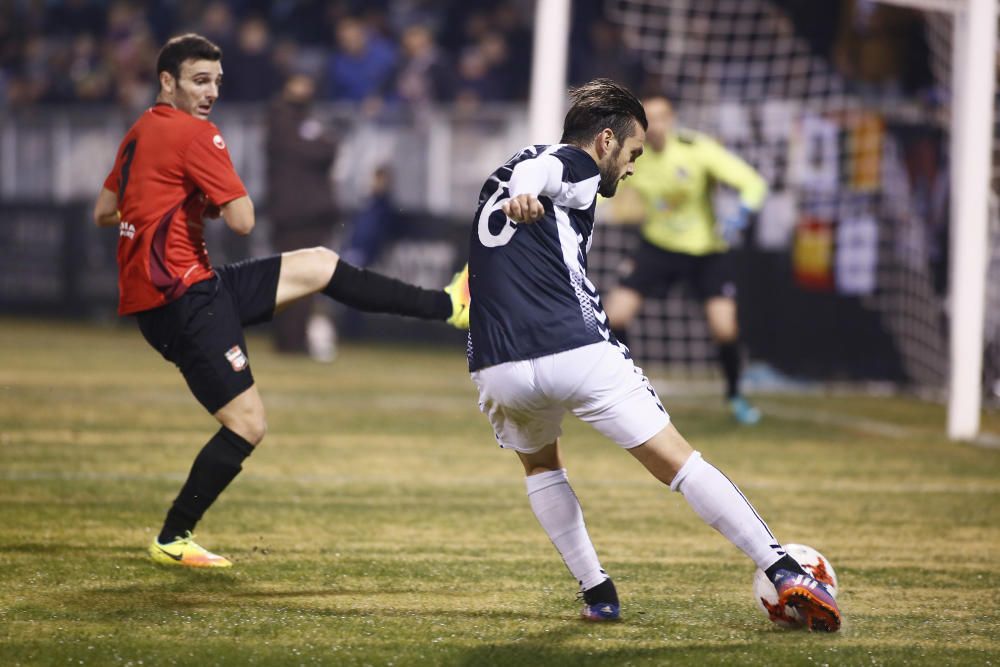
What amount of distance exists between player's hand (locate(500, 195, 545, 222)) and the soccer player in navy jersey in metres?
0.05

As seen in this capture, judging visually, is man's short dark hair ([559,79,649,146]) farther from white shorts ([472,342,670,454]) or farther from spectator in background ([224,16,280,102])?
spectator in background ([224,16,280,102])

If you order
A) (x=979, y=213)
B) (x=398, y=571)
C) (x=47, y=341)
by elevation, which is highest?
(x=979, y=213)

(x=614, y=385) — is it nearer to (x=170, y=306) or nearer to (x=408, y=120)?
(x=170, y=306)

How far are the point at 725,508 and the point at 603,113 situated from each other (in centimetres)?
125

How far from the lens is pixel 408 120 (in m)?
16.2

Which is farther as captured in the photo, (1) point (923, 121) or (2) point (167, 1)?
(2) point (167, 1)

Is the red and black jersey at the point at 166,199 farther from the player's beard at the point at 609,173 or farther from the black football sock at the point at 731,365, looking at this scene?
the black football sock at the point at 731,365

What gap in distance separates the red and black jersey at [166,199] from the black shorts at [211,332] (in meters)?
0.06

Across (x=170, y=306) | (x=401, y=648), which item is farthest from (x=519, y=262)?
(x=170, y=306)

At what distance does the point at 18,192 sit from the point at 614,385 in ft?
51.2

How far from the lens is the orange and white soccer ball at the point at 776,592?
4.68 metres

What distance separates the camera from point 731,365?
10531mm

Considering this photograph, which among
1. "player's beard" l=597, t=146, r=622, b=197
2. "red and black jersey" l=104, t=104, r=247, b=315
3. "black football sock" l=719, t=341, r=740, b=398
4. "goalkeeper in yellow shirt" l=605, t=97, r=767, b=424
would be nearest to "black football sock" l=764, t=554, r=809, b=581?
"player's beard" l=597, t=146, r=622, b=197

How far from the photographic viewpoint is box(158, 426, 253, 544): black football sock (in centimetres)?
556
